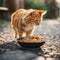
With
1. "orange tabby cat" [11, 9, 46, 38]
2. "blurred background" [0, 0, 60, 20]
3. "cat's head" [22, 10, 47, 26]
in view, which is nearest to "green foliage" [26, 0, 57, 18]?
"blurred background" [0, 0, 60, 20]

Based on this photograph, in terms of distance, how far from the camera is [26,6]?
21.1 metres

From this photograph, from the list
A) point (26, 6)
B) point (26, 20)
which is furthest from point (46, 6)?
point (26, 20)

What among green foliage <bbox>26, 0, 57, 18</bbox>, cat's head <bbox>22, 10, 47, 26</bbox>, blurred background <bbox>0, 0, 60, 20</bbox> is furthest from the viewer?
green foliage <bbox>26, 0, 57, 18</bbox>

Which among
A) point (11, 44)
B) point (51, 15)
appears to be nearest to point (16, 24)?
point (11, 44)

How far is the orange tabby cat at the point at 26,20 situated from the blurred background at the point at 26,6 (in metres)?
9.56

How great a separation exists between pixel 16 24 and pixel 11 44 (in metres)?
0.53

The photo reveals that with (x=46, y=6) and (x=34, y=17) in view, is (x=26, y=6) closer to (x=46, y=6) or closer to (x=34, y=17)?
(x=46, y=6)

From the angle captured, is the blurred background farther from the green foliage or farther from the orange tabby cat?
the orange tabby cat

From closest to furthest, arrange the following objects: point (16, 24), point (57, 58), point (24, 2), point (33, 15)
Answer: point (57, 58) < point (33, 15) < point (16, 24) < point (24, 2)

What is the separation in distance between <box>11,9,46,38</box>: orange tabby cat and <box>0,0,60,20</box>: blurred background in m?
9.56

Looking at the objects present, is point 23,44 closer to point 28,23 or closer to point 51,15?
point 28,23

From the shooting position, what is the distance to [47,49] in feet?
20.5

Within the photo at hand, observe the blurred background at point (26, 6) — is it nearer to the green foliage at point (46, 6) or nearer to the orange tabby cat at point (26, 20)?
the green foliage at point (46, 6)

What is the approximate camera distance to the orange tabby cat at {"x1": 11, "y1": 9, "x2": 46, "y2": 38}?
20.1ft
